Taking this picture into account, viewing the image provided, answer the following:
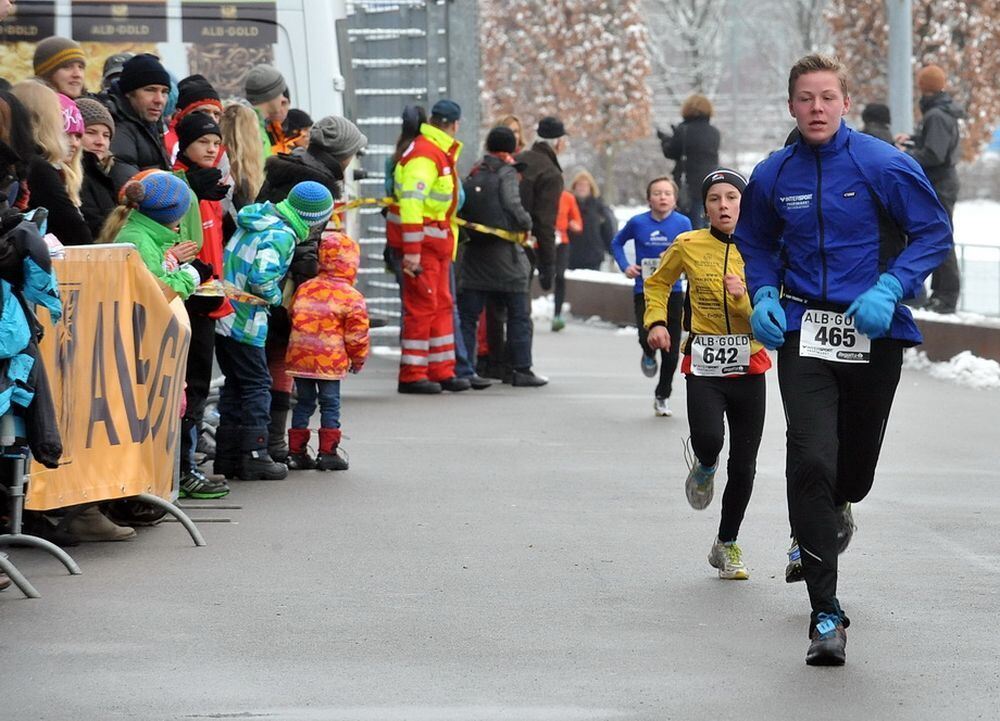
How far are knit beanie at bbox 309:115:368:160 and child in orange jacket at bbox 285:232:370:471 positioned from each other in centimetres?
98

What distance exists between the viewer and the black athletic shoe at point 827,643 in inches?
251

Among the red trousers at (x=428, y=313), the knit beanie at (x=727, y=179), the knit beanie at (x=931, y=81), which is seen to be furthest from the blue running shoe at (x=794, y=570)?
the knit beanie at (x=931, y=81)

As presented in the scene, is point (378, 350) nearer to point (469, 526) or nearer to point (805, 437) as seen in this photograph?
point (469, 526)

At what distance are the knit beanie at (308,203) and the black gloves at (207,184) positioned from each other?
0.80 meters

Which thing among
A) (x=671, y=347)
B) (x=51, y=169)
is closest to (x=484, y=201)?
(x=671, y=347)

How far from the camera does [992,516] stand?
9.54m

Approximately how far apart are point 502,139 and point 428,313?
4.90 feet

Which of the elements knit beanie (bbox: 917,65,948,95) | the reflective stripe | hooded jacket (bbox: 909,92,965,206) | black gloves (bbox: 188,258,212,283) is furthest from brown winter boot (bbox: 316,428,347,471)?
knit beanie (bbox: 917,65,948,95)

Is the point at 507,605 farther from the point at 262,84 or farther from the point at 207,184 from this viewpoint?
the point at 262,84

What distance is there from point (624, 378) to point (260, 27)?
13.7 ft

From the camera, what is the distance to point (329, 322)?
1085cm

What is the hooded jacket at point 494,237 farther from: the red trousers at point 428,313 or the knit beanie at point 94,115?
the knit beanie at point 94,115

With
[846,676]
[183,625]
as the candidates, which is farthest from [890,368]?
[183,625]

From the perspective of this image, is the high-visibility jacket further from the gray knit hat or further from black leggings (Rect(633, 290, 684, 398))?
the gray knit hat
